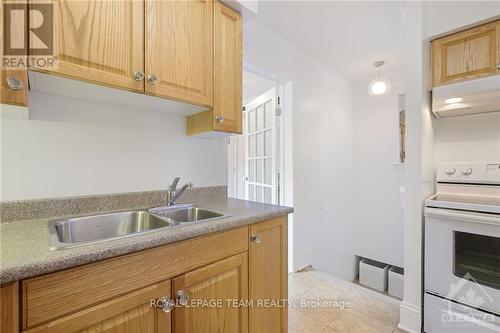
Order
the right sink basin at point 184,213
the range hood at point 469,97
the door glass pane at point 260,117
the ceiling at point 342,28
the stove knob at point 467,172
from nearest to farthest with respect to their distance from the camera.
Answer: the right sink basin at point 184,213
the range hood at point 469,97
the stove knob at point 467,172
the ceiling at point 342,28
the door glass pane at point 260,117

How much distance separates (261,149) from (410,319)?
2.03 metres

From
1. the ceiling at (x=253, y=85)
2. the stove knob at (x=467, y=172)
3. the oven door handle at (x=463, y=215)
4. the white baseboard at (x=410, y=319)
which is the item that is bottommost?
the white baseboard at (x=410, y=319)

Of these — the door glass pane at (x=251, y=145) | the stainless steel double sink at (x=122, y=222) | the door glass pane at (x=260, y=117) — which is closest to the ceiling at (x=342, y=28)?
A: the door glass pane at (x=260, y=117)

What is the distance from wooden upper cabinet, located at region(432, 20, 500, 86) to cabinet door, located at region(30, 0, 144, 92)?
193 cm

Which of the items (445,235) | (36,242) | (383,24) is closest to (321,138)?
(383,24)

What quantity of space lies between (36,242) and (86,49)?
2.39 ft

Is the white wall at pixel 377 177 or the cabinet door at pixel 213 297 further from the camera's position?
the white wall at pixel 377 177

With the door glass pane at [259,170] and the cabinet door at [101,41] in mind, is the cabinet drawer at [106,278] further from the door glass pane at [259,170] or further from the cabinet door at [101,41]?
the door glass pane at [259,170]

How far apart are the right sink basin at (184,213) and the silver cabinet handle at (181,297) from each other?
0.44 m

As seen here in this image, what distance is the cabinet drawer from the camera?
2.03 feet

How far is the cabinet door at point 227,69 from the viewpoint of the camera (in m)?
1.36

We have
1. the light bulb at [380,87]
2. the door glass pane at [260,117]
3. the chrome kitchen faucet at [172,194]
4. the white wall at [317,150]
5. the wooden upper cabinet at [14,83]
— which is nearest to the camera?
the wooden upper cabinet at [14,83]

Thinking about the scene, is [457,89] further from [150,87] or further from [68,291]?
[68,291]

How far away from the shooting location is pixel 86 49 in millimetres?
931
